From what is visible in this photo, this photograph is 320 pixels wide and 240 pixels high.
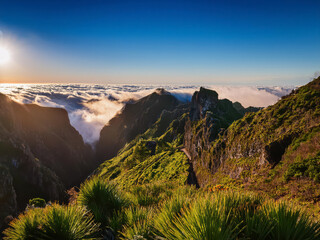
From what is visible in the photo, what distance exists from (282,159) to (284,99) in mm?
13265

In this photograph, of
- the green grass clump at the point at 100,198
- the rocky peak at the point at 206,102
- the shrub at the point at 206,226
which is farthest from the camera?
the rocky peak at the point at 206,102

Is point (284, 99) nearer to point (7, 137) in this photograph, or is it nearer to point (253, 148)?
point (253, 148)

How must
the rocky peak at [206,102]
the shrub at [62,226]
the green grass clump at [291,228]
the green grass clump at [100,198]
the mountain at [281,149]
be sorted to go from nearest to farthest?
1. the green grass clump at [291,228]
2. the shrub at [62,226]
3. the green grass clump at [100,198]
4. the mountain at [281,149]
5. the rocky peak at [206,102]

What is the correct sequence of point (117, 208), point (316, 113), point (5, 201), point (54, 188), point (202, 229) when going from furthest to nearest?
point (54, 188), point (5, 201), point (316, 113), point (117, 208), point (202, 229)

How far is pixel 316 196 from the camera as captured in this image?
1505 centimetres

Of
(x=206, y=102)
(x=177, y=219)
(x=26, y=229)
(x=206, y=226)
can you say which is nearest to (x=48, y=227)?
(x=26, y=229)

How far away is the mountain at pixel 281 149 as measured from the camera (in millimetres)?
17859

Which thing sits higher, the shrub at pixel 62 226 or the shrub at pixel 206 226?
the shrub at pixel 206 226

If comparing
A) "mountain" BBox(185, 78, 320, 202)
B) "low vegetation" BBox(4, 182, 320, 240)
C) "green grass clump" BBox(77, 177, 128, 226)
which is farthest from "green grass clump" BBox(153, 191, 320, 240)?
"mountain" BBox(185, 78, 320, 202)

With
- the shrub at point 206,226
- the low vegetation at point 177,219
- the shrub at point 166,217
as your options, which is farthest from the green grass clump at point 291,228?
the shrub at point 166,217

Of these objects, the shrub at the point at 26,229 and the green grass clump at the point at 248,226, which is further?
the shrub at the point at 26,229

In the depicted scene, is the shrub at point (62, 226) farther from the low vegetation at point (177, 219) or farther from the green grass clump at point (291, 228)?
the green grass clump at point (291, 228)

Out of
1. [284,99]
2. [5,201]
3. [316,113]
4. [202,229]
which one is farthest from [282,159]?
[5,201]

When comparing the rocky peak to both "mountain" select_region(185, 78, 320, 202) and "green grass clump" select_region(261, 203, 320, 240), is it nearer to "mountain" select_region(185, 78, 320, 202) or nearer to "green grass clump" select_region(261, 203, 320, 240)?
"mountain" select_region(185, 78, 320, 202)
